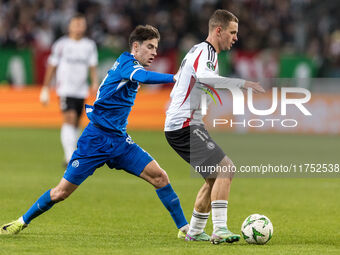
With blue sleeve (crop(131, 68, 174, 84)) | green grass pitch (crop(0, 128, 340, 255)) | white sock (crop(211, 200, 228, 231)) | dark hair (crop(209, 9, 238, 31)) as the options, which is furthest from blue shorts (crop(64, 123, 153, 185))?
dark hair (crop(209, 9, 238, 31))

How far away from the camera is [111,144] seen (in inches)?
293

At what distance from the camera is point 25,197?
33.6 ft

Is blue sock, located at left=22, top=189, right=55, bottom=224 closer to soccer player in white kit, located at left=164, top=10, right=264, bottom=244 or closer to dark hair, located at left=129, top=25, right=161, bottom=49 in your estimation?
soccer player in white kit, located at left=164, top=10, right=264, bottom=244

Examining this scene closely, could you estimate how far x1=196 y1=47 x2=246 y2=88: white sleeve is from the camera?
267 inches

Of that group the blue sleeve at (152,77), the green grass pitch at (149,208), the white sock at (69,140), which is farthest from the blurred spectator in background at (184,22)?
the blue sleeve at (152,77)


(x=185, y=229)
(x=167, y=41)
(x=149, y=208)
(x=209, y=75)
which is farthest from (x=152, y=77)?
(x=167, y=41)

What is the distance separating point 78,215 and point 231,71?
48.7ft

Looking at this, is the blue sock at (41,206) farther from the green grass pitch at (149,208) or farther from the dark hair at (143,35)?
the dark hair at (143,35)

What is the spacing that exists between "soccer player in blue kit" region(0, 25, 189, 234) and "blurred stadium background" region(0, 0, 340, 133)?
44.9ft

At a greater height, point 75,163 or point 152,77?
point 152,77

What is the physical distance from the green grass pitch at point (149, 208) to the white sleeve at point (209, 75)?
1.45m

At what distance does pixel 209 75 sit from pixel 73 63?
750 centimetres

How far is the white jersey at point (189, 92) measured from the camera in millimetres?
7062

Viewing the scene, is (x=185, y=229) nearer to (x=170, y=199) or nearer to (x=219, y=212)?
(x=170, y=199)
